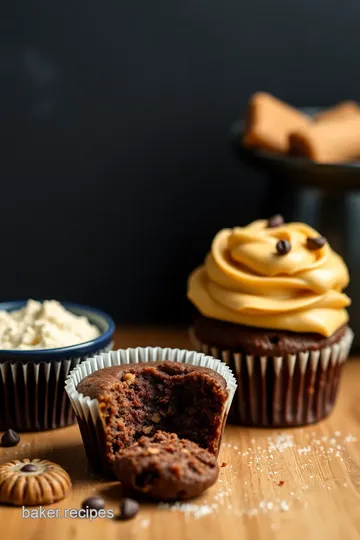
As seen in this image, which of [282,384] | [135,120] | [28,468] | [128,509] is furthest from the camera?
[135,120]

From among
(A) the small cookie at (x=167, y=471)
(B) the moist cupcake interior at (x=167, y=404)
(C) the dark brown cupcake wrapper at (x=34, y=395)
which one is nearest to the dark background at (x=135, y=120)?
(C) the dark brown cupcake wrapper at (x=34, y=395)

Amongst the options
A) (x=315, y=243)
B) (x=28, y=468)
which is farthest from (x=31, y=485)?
(x=315, y=243)

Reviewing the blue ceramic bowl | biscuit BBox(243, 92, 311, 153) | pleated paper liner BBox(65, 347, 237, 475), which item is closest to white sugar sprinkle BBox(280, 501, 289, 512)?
pleated paper liner BBox(65, 347, 237, 475)

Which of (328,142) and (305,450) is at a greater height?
(328,142)

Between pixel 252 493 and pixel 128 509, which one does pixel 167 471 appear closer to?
pixel 128 509

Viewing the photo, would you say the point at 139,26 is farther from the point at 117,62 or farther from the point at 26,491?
the point at 26,491

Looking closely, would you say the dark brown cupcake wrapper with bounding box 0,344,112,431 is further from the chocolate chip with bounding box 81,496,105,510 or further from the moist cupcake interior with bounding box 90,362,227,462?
the chocolate chip with bounding box 81,496,105,510

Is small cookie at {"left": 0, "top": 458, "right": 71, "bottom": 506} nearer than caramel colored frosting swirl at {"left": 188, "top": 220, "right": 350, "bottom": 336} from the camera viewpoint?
Yes
